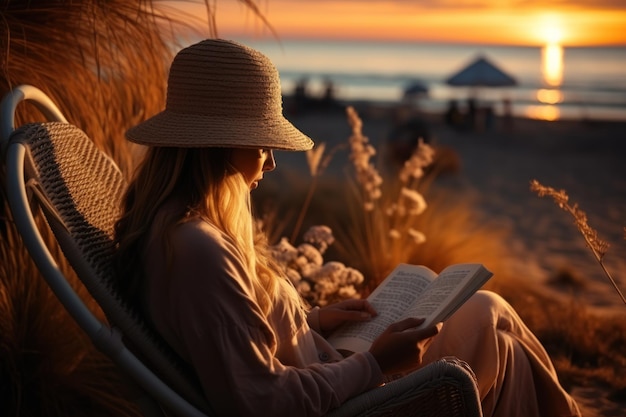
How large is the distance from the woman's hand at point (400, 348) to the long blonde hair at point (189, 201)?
279 mm

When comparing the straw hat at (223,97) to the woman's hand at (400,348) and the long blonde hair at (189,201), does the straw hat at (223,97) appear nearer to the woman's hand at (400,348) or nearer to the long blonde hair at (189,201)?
the long blonde hair at (189,201)

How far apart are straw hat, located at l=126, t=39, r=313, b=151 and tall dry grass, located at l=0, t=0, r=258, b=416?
87cm

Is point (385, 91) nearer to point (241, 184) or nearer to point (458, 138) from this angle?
point (458, 138)

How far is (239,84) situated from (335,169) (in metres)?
9.99

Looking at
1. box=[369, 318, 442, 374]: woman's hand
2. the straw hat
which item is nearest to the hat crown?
the straw hat

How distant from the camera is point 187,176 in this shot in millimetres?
1982

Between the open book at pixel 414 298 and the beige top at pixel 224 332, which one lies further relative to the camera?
the open book at pixel 414 298

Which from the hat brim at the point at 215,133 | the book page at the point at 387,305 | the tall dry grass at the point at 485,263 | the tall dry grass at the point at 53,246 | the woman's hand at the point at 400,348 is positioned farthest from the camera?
the tall dry grass at the point at 485,263

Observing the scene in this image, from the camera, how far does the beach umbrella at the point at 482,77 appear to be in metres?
21.8

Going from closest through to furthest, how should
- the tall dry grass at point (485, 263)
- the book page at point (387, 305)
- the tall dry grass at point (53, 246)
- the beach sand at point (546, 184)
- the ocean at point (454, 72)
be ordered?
1. the book page at point (387, 305)
2. the tall dry grass at point (53, 246)
3. the tall dry grass at point (485, 263)
4. the beach sand at point (546, 184)
5. the ocean at point (454, 72)

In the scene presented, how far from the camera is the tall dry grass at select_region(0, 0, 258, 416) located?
2.89 meters

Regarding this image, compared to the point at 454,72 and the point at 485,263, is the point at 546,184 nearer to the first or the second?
the point at 485,263

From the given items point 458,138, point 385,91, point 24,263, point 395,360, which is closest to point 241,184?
point 395,360

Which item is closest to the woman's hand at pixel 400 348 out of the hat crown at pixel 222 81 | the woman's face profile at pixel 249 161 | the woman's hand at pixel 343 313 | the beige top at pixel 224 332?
the beige top at pixel 224 332
